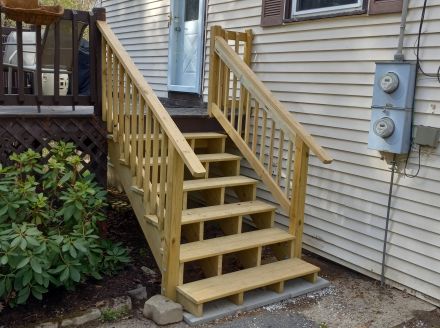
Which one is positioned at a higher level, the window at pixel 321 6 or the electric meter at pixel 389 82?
the window at pixel 321 6

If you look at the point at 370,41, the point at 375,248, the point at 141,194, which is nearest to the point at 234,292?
the point at 141,194

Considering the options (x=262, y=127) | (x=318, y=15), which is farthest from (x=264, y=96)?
(x=318, y=15)

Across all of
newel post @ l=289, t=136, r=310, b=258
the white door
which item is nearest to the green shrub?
newel post @ l=289, t=136, r=310, b=258

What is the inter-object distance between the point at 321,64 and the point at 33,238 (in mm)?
2609

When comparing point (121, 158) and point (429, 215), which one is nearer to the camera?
point (429, 215)

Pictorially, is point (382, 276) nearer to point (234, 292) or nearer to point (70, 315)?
point (234, 292)

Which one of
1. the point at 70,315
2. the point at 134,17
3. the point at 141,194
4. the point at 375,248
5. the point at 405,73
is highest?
the point at 134,17

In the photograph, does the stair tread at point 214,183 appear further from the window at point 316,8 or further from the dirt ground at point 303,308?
the window at point 316,8

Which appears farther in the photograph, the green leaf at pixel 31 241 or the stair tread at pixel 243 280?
the stair tread at pixel 243 280

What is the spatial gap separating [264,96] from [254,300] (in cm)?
160

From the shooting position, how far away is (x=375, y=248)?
3684 millimetres

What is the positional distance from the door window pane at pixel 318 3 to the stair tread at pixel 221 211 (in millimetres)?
1753

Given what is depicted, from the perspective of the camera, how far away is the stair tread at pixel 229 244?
325 cm

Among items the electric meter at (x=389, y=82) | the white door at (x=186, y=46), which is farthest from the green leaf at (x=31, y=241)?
the white door at (x=186, y=46)
